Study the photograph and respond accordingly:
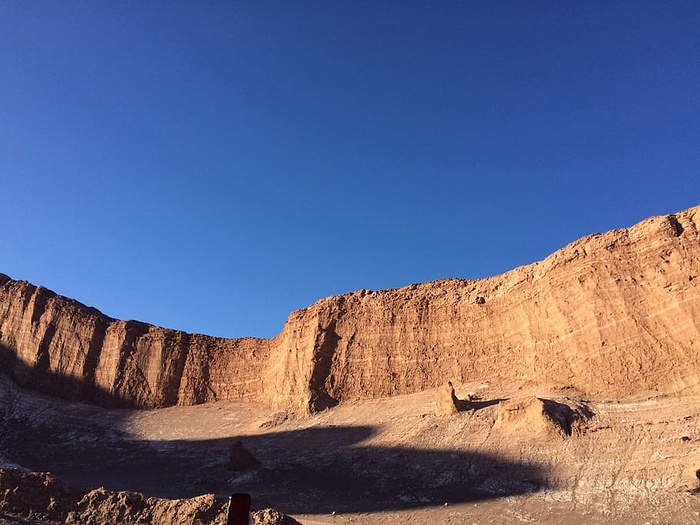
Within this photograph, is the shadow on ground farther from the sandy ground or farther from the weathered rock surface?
the weathered rock surface

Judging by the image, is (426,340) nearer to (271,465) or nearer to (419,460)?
(419,460)

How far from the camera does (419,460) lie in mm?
26672

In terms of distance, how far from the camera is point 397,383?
1588 inches

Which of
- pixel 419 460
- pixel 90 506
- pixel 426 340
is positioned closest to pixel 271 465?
pixel 419 460

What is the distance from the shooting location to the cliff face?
29.2 meters

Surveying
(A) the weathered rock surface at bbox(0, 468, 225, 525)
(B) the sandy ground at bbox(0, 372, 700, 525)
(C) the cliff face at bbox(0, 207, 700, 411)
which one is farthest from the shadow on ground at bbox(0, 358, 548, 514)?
(A) the weathered rock surface at bbox(0, 468, 225, 525)

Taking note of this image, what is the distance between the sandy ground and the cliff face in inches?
89.4

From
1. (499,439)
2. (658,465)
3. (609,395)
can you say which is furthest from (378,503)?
(609,395)

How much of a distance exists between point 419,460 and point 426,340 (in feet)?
50.5

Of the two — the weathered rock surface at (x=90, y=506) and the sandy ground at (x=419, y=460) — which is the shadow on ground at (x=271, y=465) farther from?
the weathered rock surface at (x=90, y=506)

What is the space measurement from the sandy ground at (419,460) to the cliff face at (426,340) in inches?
89.4

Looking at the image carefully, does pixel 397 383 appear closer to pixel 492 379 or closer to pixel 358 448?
pixel 492 379

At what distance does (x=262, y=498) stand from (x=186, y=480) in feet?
24.3

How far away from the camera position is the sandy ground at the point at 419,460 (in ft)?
65.9
